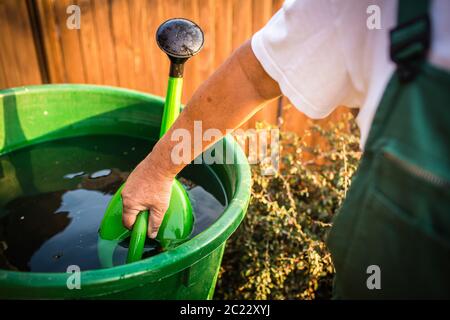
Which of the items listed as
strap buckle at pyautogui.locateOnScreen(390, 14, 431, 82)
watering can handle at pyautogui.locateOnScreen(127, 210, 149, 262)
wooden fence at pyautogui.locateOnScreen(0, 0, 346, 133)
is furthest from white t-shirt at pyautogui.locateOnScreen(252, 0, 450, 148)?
wooden fence at pyautogui.locateOnScreen(0, 0, 346, 133)

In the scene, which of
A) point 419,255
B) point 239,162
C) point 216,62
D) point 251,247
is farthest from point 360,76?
point 216,62

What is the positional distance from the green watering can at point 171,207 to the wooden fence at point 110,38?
43.6 inches

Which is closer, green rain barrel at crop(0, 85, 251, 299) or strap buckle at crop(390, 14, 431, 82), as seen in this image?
strap buckle at crop(390, 14, 431, 82)

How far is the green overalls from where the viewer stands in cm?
60

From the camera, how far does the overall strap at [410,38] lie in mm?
600

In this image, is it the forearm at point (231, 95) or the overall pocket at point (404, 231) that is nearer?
the overall pocket at point (404, 231)

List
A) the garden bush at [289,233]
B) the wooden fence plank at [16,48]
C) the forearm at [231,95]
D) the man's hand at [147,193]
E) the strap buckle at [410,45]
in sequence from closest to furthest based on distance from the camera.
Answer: the strap buckle at [410,45] → the forearm at [231,95] → the man's hand at [147,193] → the garden bush at [289,233] → the wooden fence plank at [16,48]

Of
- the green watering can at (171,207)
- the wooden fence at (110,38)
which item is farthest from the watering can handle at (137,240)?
the wooden fence at (110,38)

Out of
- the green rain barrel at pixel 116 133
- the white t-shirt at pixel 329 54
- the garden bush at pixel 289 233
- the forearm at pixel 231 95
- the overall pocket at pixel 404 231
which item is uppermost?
the white t-shirt at pixel 329 54

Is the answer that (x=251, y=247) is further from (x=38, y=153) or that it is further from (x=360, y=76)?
(x=360, y=76)

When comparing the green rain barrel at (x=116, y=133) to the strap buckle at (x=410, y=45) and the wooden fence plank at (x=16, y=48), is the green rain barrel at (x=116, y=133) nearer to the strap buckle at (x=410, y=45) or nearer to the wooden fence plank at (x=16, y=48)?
the strap buckle at (x=410, y=45)

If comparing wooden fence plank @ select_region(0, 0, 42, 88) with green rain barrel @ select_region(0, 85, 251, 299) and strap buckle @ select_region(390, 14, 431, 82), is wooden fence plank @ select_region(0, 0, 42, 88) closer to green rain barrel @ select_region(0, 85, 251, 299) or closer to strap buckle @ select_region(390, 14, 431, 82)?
green rain barrel @ select_region(0, 85, 251, 299)

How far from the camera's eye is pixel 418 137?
62 cm

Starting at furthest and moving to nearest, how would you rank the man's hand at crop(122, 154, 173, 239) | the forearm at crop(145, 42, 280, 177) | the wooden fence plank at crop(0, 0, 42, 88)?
1. the wooden fence plank at crop(0, 0, 42, 88)
2. the man's hand at crop(122, 154, 173, 239)
3. the forearm at crop(145, 42, 280, 177)
